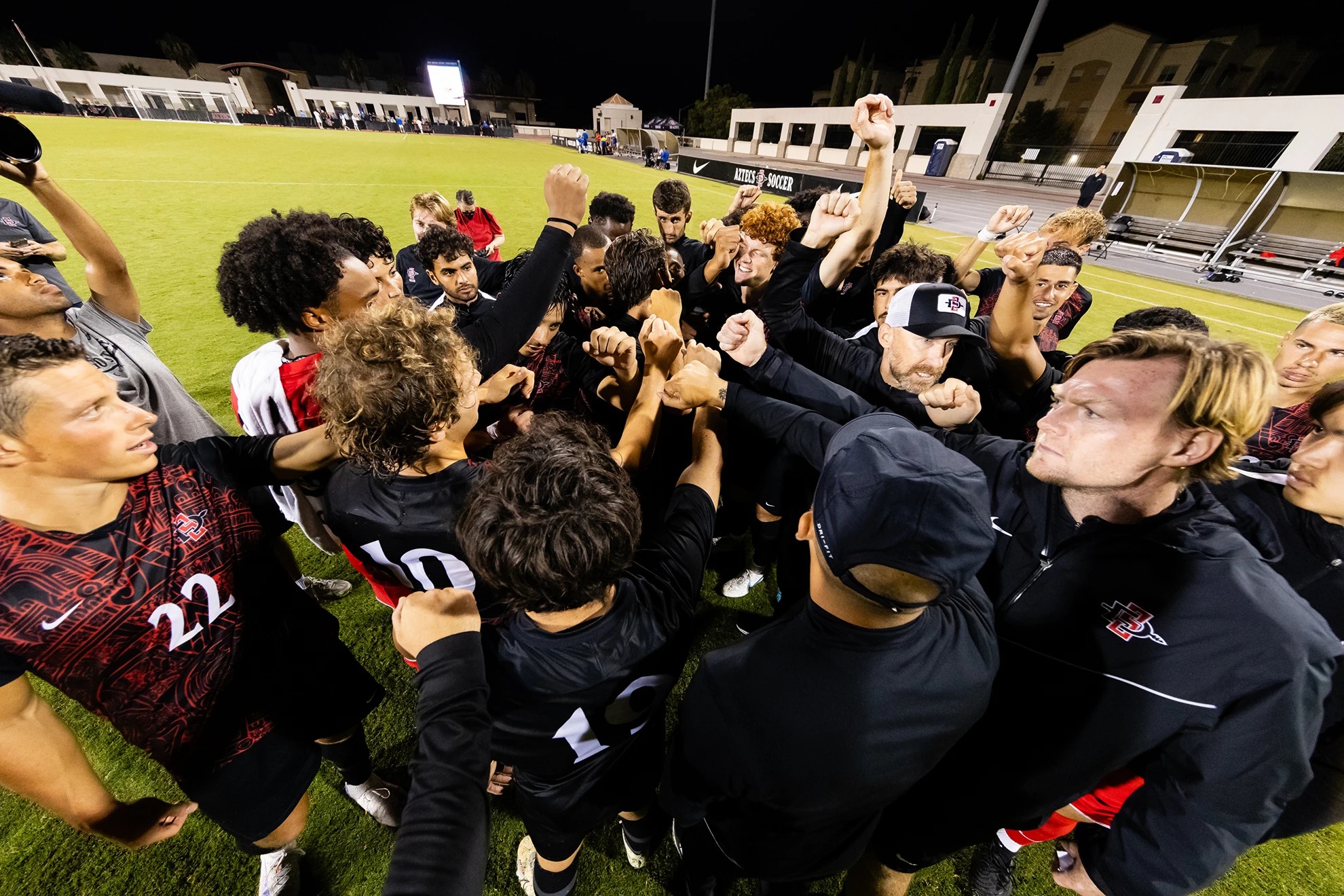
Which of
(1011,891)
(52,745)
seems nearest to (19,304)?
(52,745)

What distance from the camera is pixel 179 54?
54781mm

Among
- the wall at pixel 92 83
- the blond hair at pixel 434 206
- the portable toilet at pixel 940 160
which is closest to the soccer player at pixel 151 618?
the blond hair at pixel 434 206

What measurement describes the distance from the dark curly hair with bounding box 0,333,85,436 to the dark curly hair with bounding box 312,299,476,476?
1.77 ft

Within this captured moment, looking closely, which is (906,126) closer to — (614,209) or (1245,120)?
(1245,120)

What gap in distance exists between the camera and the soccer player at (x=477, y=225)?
6.55 meters

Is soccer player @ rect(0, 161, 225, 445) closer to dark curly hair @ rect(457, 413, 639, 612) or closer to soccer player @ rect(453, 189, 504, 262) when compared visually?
dark curly hair @ rect(457, 413, 639, 612)

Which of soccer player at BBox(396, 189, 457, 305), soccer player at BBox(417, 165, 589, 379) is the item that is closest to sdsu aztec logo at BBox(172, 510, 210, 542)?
soccer player at BBox(417, 165, 589, 379)

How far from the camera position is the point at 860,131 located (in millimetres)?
2469

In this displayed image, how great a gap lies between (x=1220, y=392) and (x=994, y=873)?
2.05m

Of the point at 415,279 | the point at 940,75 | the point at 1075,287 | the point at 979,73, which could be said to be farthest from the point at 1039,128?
the point at 415,279

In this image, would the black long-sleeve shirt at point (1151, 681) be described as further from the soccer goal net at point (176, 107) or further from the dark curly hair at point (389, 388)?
the soccer goal net at point (176, 107)

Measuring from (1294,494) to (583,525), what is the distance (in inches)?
91.4

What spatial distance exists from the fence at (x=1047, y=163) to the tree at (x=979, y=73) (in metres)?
13.2

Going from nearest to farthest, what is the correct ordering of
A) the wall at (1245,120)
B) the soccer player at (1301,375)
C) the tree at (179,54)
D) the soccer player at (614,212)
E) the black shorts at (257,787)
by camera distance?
the black shorts at (257,787) < the soccer player at (1301,375) < the soccer player at (614,212) < the wall at (1245,120) < the tree at (179,54)
